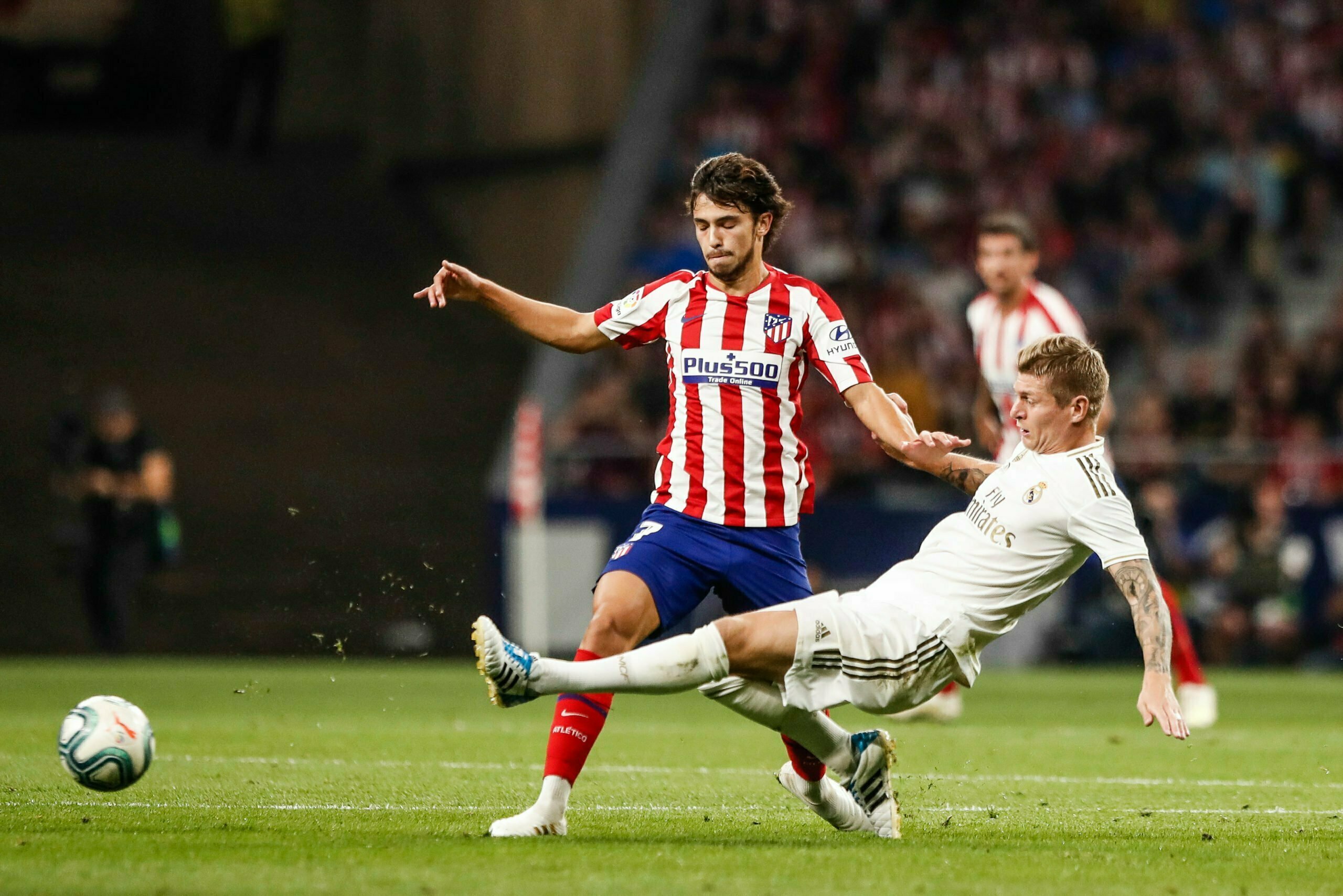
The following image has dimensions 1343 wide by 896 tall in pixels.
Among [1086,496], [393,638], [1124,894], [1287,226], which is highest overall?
[1287,226]

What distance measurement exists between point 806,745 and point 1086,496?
1.15m

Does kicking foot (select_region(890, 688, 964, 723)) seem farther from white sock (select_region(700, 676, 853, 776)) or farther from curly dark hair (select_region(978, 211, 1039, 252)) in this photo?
white sock (select_region(700, 676, 853, 776))

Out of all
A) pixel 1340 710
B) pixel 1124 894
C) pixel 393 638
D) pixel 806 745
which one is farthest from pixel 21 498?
pixel 1124 894

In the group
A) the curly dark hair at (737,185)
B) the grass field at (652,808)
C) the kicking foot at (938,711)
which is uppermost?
the curly dark hair at (737,185)

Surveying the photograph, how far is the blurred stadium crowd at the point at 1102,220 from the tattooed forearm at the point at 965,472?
9.62 meters

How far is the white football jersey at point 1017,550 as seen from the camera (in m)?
5.67

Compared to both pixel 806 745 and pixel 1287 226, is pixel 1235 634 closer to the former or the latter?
pixel 1287 226

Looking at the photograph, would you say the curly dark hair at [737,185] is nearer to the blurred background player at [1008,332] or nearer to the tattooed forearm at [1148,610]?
the tattooed forearm at [1148,610]

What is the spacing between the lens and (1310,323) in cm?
1964

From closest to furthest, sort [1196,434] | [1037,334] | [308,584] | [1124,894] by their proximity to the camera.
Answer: [1124,894]
[1037,334]
[1196,434]
[308,584]

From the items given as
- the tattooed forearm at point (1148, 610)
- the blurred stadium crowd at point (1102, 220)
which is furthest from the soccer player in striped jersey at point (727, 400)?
the blurred stadium crowd at point (1102, 220)

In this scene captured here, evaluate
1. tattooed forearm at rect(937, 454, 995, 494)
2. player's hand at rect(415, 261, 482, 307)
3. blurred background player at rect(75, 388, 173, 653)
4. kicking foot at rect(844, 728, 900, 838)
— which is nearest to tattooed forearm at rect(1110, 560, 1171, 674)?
tattooed forearm at rect(937, 454, 995, 494)

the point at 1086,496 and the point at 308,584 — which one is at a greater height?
the point at 1086,496

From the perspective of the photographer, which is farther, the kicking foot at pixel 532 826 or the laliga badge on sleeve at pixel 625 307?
the laliga badge on sleeve at pixel 625 307
